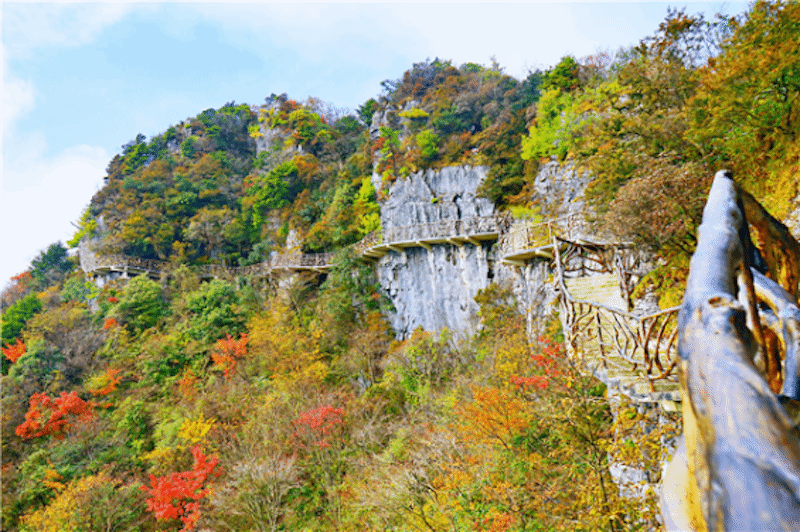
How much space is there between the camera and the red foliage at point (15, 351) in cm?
1557

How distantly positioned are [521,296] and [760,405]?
464 inches

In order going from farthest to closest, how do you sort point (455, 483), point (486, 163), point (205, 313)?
point (205, 313) → point (486, 163) → point (455, 483)

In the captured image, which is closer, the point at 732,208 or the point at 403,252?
the point at 732,208

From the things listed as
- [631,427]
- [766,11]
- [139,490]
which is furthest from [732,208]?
[139,490]

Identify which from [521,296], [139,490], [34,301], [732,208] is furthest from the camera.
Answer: [34,301]

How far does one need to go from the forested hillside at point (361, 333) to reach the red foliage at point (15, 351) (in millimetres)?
74

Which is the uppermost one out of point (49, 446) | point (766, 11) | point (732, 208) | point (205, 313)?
point (766, 11)

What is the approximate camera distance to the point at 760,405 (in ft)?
1.38

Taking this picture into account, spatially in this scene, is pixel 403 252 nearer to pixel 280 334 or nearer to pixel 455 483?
pixel 280 334

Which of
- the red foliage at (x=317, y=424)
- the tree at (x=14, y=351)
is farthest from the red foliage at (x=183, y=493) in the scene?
the tree at (x=14, y=351)

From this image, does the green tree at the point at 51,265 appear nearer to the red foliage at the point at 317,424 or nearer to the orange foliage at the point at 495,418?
the red foliage at the point at 317,424

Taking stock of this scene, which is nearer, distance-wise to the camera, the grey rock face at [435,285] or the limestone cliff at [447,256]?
the limestone cliff at [447,256]

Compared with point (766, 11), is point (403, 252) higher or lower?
lower

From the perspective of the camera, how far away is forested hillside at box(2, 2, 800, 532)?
5.50 metres
